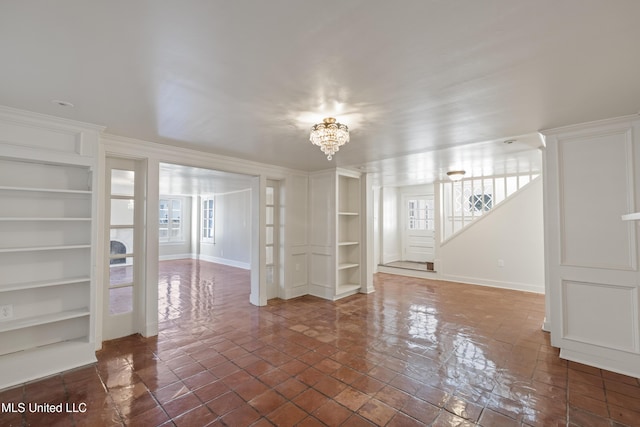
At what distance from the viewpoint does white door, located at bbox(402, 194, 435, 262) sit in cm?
816

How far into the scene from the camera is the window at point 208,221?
387 inches

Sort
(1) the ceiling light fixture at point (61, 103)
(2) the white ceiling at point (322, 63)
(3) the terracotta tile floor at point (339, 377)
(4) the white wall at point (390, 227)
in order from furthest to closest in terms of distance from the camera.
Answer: (4) the white wall at point (390, 227)
(1) the ceiling light fixture at point (61, 103)
(3) the terracotta tile floor at point (339, 377)
(2) the white ceiling at point (322, 63)

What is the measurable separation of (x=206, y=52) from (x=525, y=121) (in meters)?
2.96

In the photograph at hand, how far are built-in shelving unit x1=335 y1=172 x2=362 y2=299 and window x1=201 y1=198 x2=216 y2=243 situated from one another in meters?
5.75

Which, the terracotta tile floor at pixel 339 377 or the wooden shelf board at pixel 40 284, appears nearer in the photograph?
the terracotta tile floor at pixel 339 377

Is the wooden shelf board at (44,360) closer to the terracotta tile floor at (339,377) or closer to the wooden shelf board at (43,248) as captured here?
the terracotta tile floor at (339,377)

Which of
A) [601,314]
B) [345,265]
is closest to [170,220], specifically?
[345,265]

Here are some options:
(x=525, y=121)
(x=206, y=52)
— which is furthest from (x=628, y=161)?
(x=206, y=52)

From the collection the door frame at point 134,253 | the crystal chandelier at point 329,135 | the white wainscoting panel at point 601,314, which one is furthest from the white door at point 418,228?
the door frame at point 134,253

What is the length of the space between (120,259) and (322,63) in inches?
135

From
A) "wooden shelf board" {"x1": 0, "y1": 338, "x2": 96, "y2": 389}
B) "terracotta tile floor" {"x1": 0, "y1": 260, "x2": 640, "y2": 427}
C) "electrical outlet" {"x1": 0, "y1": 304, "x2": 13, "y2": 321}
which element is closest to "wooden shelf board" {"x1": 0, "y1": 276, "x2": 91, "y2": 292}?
"electrical outlet" {"x1": 0, "y1": 304, "x2": 13, "y2": 321}

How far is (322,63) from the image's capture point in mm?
1737

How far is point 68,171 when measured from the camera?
9.58ft

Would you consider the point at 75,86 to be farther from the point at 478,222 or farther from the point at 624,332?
the point at 478,222
